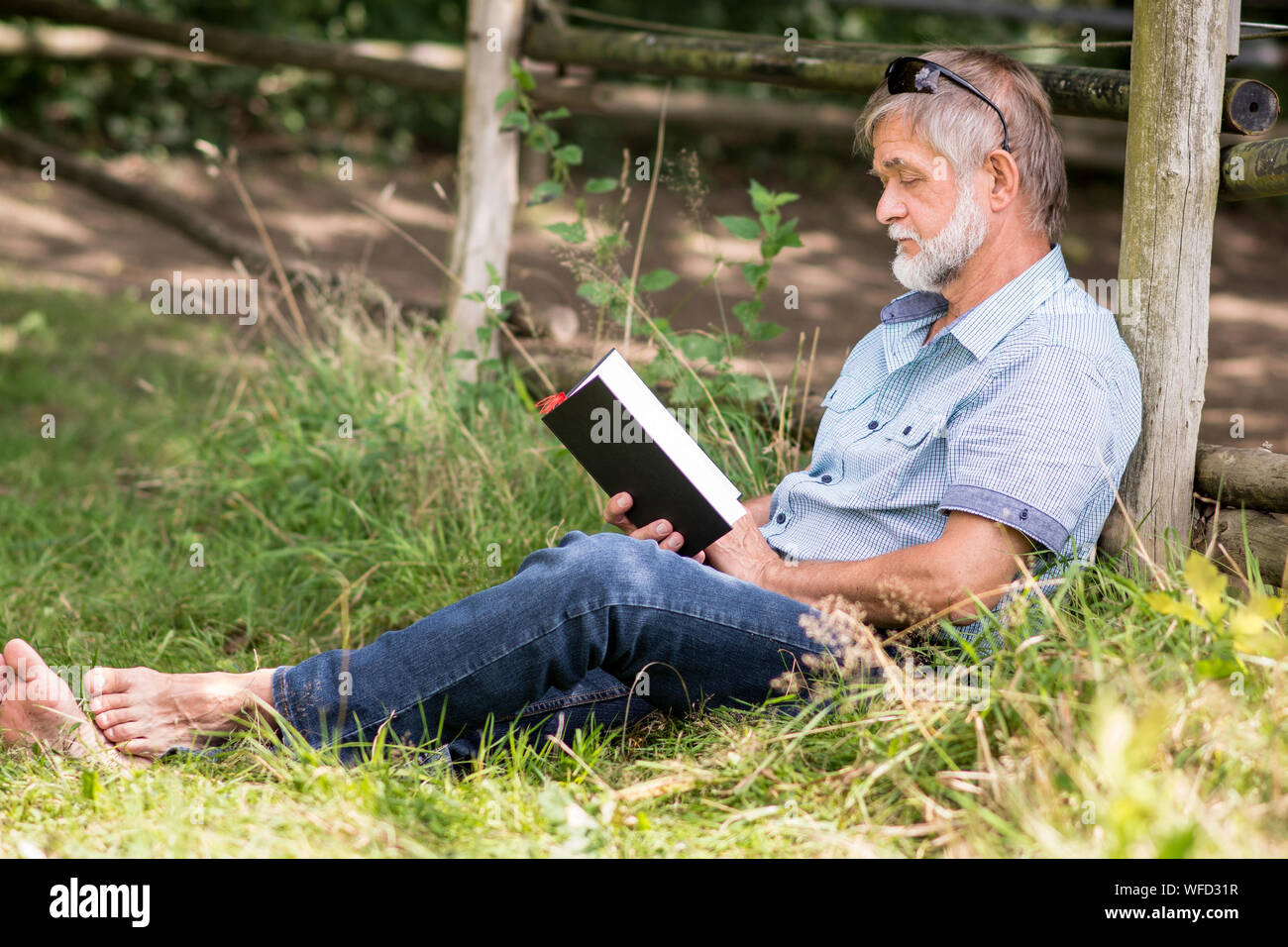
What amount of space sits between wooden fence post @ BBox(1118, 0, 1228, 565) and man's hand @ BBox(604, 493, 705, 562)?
33.9 inches

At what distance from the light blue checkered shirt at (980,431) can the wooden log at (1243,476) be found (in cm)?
20

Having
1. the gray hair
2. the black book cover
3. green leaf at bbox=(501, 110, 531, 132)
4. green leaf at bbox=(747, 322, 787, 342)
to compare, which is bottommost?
the black book cover

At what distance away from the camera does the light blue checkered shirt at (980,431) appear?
2018 millimetres

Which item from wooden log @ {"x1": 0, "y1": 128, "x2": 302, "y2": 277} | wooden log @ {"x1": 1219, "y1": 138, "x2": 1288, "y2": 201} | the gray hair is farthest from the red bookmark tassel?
wooden log @ {"x1": 0, "y1": 128, "x2": 302, "y2": 277}

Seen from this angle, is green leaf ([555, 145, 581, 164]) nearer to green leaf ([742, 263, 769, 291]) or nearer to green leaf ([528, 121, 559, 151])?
green leaf ([528, 121, 559, 151])

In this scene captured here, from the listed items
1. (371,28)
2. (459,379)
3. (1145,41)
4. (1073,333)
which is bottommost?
(459,379)

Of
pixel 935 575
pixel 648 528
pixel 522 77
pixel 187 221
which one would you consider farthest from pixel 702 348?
pixel 187 221

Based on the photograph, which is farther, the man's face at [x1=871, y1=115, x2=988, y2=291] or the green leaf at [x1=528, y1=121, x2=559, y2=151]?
the green leaf at [x1=528, y1=121, x2=559, y2=151]

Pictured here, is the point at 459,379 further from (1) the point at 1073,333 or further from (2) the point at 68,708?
(1) the point at 1073,333

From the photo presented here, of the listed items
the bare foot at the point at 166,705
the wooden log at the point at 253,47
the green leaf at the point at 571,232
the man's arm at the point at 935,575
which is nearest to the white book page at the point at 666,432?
the man's arm at the point at 935,575

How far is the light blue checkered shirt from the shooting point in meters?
2.02
